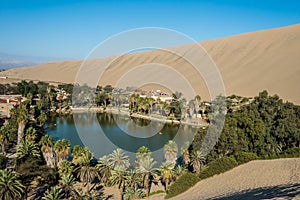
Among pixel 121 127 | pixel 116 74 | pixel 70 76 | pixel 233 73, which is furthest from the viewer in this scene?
pixel 70 76

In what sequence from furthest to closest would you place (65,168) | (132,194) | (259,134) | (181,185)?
(259,134), (65,168), (132,194), (181,185)

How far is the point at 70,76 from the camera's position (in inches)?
4402

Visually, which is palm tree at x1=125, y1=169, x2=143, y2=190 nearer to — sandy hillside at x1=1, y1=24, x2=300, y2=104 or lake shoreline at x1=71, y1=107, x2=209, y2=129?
lake shoreline at x1=71, y1=107, x2=209, y2=129

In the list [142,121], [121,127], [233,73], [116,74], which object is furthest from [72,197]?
[116,74]

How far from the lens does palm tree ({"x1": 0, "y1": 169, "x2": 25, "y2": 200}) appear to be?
45.1ft

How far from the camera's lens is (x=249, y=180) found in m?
14.6

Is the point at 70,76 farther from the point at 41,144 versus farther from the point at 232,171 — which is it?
the point at 232,171

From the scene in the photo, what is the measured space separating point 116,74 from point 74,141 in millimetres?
74654

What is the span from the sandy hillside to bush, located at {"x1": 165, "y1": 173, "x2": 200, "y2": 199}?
35625 mm

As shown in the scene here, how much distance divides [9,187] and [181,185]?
8.93 meters

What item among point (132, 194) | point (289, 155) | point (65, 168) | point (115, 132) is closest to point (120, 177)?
point (132, 194)

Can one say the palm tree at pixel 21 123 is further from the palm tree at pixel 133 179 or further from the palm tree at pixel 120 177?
the palm tree at pixel 133 179

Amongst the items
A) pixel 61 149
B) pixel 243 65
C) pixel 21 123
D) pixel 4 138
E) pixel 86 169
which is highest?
pixel 243 65

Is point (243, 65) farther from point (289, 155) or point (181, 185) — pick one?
point (181, 185)
